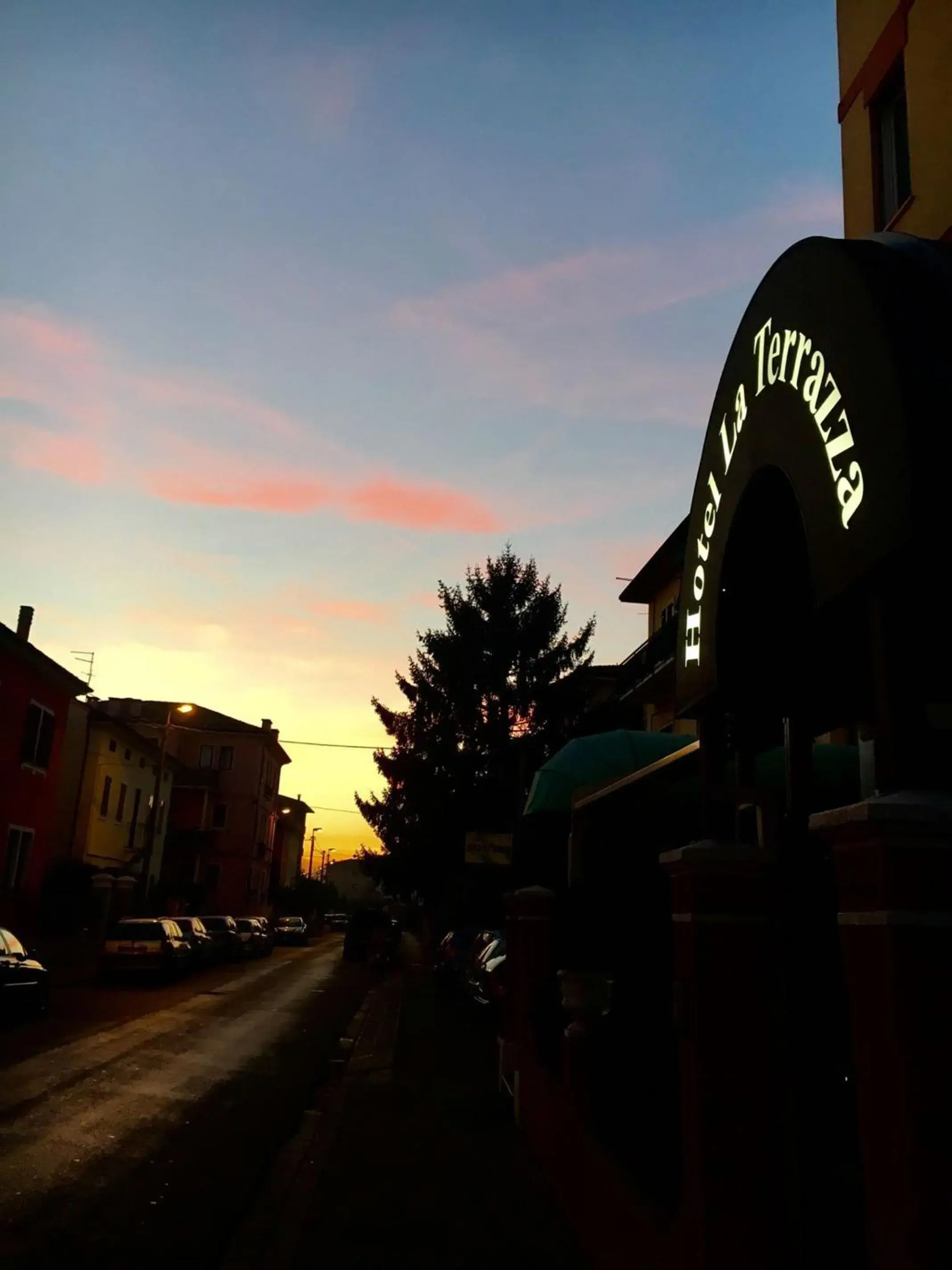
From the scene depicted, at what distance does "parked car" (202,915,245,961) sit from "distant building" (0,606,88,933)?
260 inches

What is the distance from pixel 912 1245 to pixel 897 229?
7350 mm

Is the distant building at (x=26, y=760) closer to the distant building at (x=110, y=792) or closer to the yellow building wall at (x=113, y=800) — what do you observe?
the distant building at (x=110, y=792)

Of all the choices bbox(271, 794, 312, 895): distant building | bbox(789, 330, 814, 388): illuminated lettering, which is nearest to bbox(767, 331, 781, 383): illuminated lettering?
bbox(789, 330, 814, 388): illuminated lettering

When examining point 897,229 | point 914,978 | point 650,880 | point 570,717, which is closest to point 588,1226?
point 650,880

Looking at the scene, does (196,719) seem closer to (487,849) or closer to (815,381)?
(487,849)

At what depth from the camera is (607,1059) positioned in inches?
262

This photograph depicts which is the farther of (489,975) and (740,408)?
(489,975)

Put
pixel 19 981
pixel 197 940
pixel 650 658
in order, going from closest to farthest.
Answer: pixel 19 981 → pixel 650 658 → pixel 197 940

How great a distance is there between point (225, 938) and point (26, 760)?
36.8 ft

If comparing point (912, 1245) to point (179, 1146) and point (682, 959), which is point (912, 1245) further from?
point (179, 1146)

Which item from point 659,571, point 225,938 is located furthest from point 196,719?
point 659,571

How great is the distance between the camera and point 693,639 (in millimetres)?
5281

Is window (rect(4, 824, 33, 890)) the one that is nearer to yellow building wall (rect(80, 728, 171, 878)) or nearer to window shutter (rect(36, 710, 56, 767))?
window shutter (rect(36, 710, 56, 767))

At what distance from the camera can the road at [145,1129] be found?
602 centimetres
